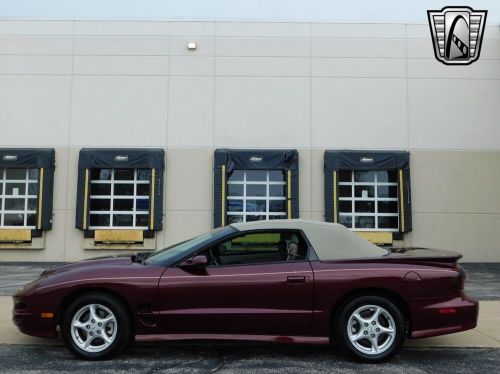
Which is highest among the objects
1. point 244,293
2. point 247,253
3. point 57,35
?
point 57,35

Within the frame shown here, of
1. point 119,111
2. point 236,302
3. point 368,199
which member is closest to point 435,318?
point 236,302

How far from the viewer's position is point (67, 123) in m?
15.0

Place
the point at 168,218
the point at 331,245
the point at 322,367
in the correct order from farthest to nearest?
1. the point at 168,218
2. the point at 331,245
3. the point at 322,367

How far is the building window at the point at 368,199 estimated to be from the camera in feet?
49.6

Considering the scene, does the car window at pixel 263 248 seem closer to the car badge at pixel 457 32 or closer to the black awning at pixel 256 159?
the black awning at pixel 256 159

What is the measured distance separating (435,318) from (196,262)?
237 cm

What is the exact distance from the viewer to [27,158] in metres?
14.7

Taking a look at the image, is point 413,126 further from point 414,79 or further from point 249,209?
point 249,209

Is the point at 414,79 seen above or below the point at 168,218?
above

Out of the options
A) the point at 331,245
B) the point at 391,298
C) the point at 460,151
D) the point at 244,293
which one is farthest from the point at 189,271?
the point at 460,151

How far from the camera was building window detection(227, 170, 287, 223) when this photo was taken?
15.0 metres

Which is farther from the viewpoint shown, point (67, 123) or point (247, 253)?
point (67, 123)

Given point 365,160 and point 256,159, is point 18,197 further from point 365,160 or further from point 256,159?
point 365,160

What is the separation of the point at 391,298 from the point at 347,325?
529 millimetres
